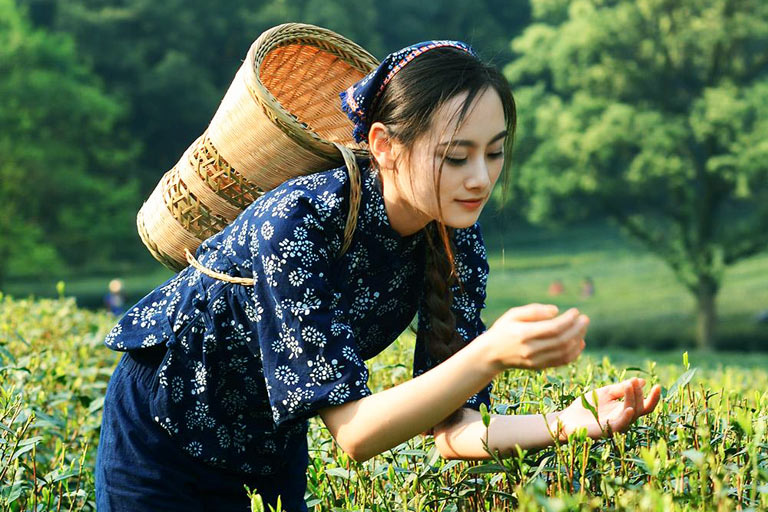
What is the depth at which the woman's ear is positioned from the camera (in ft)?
6.56

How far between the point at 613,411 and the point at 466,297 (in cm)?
52

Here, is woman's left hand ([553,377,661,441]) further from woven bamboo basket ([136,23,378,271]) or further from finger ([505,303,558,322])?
woven bamboo basket ([136,23,378,271])

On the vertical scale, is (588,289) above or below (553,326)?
above

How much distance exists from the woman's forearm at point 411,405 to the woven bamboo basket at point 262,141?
16.6 inches

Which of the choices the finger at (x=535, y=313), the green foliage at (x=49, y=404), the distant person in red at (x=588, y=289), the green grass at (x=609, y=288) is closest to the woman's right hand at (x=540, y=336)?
the finger at (x=535, y=313)

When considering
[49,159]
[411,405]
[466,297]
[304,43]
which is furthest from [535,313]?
[49,159]

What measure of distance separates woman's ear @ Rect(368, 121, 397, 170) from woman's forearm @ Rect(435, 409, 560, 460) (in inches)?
23.9

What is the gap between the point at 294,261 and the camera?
6.08 ft

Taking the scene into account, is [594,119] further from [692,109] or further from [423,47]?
[423,47]

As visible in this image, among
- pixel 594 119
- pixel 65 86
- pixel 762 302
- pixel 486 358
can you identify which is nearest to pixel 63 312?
pixel 486 358

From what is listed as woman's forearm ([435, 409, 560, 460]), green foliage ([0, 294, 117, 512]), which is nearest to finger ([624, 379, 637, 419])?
woman's forearm ([435, 409, 560, 460])

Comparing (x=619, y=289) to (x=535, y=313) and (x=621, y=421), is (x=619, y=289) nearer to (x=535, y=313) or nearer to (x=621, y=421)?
(x=621, y=421)

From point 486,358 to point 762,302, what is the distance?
29399mm

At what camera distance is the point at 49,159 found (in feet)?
76.9
